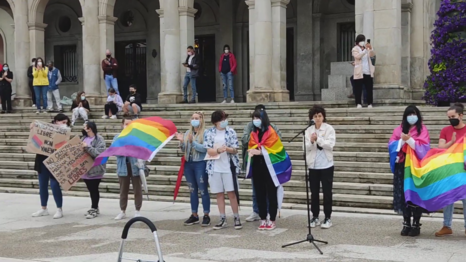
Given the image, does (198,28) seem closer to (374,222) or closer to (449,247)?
(374,222)

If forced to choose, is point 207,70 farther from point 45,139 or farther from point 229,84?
point 45,139

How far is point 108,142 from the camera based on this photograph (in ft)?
53.6

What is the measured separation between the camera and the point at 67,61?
29.2m

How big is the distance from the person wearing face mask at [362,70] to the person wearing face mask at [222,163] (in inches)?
281

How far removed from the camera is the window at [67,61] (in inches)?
1134

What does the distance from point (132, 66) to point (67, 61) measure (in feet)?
11.8

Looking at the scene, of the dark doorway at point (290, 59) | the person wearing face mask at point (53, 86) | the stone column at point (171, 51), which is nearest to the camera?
the stone column at point (171, 51)

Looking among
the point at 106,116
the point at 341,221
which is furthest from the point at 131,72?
the point at 341,221

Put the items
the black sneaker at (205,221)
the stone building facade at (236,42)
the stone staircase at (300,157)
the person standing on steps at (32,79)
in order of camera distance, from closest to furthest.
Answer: the black sneaker at (205,221) → the stone staircase at (300,157) → the stone building facade at (236,42) → the person standing on steps at (32,79)

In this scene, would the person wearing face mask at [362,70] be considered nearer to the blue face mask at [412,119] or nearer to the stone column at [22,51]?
the blue face mask at [412,119]

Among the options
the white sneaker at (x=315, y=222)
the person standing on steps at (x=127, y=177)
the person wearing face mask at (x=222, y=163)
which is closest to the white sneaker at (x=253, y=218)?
the person wearing face mask at (x=222, y=163)

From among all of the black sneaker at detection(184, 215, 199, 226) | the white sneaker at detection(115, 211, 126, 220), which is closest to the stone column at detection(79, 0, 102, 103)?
the white sneaker at detection(115, 211, 126, 220)

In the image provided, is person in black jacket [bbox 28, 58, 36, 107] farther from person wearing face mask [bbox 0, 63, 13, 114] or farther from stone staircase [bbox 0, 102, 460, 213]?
stone staircase [bbox 0, 102, 460, 213]

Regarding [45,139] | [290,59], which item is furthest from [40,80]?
[45,139]
